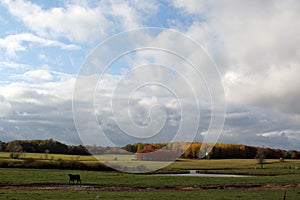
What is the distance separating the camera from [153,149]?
99188mm

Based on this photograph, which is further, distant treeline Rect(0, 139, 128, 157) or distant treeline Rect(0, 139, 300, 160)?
distant treeline Rect(0, 139, 128, 157)

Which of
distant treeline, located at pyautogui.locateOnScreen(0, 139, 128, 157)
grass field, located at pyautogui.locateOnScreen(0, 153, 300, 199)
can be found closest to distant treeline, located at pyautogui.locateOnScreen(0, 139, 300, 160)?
distant treeline, located at pyautogui.locateOnScreen(0, 139, 128, 157)

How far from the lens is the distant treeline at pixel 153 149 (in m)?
91.7

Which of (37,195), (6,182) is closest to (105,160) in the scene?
(6,182)

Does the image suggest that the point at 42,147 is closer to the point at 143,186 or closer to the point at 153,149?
the point at 153,149

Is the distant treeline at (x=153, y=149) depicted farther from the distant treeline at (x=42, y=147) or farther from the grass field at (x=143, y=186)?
the grass field at (x=143, y=186)

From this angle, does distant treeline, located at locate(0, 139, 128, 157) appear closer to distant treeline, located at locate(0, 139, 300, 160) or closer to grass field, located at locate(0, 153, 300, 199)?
distant treeline, located at locate(0, 139, 300, 160)

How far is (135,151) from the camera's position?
98625 mm

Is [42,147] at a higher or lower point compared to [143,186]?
higher

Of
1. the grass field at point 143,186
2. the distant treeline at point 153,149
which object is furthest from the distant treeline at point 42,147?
the grass field at point 143,186

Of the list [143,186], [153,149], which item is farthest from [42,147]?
[143,186]

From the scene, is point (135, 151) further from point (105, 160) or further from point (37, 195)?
point (37, 195)

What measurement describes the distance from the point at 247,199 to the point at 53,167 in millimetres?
52025

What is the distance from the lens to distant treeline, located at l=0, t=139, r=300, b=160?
9169cm
